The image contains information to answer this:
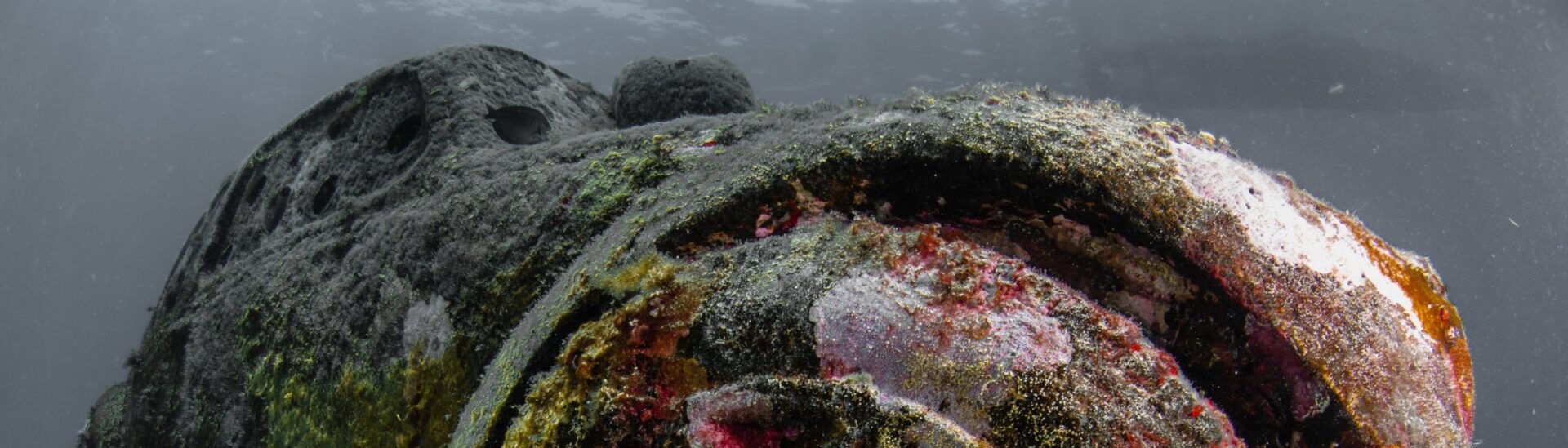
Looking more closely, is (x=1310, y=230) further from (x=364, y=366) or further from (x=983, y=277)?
(x=364, y=366)

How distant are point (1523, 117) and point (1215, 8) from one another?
Answer: 61.7 feet

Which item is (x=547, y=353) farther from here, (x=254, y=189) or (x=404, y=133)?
(x=254, y=189)

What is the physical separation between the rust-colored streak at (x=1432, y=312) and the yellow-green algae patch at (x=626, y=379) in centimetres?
136

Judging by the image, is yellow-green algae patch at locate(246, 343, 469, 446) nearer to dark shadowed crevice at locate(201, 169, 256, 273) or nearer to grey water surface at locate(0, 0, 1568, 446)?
dark shadowed crevice at locate(201, 169, 256, 273)

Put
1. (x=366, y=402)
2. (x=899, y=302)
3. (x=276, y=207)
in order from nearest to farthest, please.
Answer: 1. (x=899, y=302)
2. (x=366, y=402)
3. (x=276, y=207)

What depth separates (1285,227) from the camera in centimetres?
139

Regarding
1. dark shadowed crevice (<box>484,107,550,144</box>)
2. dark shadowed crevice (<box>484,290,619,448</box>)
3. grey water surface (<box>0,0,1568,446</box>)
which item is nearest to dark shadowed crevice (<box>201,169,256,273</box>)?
dark shadowed crevice (<box>484,107,550,144</box>)

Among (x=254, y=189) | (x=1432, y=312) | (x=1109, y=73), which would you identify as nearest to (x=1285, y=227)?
(x=1432, y=312)

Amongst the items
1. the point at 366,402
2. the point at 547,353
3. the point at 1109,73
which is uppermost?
the point at 547,353

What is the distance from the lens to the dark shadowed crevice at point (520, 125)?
121 inches

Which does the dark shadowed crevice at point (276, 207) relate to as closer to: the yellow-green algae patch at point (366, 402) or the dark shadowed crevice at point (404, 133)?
the dark shadowed crevice at point (404, 133)

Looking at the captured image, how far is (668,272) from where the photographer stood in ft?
4.67

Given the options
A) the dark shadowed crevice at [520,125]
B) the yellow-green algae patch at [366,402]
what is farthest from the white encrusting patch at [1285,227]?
the dark shadowed crevice at [520,125]

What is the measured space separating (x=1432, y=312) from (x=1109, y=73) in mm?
32364
